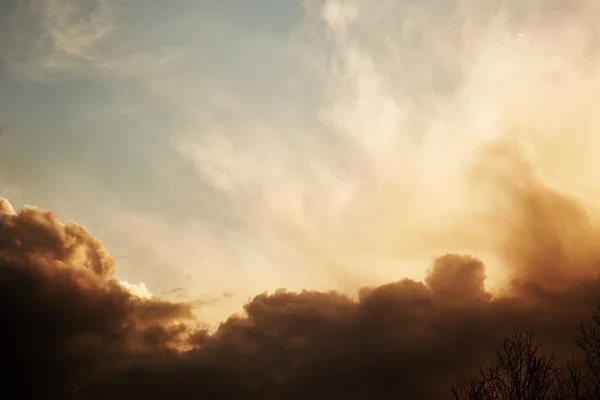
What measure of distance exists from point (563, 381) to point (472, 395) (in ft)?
18.8

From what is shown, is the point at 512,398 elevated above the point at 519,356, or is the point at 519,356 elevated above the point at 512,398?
→ the point at 519,356

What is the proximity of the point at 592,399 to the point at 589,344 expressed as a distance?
348 cm

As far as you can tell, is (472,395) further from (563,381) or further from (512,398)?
(563,381)

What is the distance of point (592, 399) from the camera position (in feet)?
100

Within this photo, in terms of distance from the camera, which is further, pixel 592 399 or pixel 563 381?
pixel 563 381

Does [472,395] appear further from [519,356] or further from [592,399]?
[592,399]

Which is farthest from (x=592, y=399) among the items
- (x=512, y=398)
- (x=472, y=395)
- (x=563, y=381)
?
(x=472, y=395)

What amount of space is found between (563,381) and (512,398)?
373cm

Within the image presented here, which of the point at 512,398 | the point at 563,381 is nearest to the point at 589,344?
the point at 563,381

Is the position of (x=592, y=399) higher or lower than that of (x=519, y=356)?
lower

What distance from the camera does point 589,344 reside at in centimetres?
3244

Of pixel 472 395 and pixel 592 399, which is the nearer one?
pixel 592 399

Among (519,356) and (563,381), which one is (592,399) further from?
(519,356)

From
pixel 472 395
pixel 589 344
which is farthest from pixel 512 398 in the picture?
pixel 589 344
